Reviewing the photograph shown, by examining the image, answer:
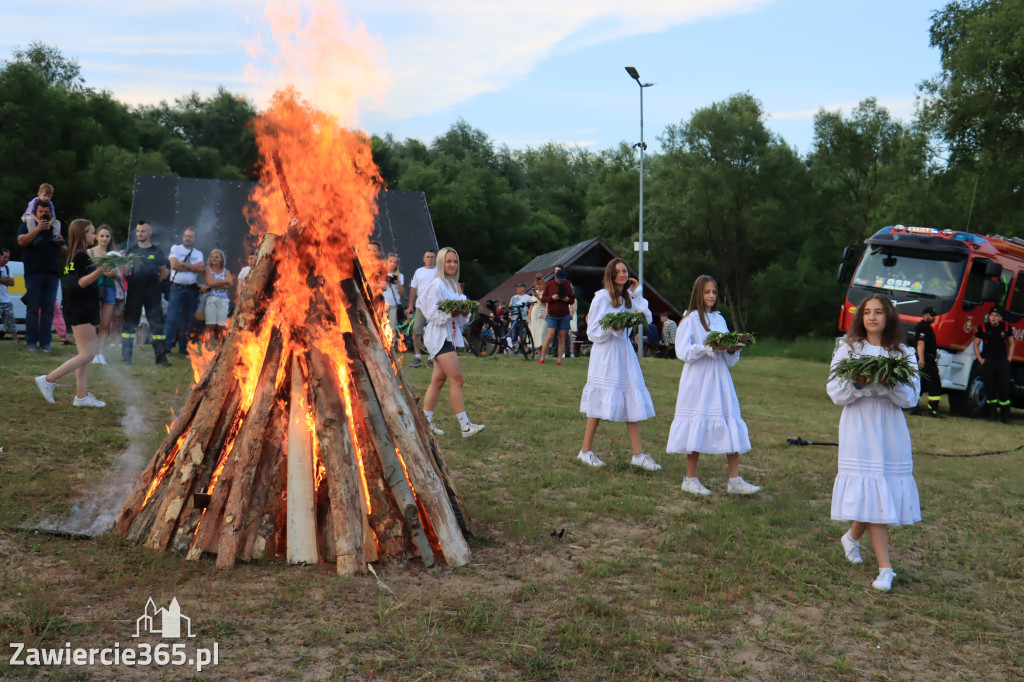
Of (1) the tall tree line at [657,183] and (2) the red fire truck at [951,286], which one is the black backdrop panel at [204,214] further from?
(1) the tall tree line at [657,183]

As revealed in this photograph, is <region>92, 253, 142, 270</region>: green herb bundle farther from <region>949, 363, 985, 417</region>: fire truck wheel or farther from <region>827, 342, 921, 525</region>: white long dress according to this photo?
<region>949, 363, 985, 417</region>: fire truck wheel

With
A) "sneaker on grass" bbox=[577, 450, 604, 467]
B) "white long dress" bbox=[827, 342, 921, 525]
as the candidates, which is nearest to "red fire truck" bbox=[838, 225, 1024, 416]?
"sneaker on grass" bbox=[577, 450, 604, 467]

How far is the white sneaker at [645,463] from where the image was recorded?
8.64 m

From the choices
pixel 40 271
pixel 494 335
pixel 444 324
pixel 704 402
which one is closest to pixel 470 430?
pixel 444 324

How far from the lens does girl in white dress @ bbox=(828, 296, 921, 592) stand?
5676mm

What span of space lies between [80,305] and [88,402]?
4.05ft

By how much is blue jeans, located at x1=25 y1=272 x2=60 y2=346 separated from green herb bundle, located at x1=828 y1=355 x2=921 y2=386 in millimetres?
11316

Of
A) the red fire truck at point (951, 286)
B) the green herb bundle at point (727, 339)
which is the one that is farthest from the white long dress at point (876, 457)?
the red fire truck at point (951, 286)

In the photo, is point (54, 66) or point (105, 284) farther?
point (54, 66)

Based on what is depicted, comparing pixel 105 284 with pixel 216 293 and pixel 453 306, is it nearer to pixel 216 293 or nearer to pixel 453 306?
pixel 216 293

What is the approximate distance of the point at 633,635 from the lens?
445cm

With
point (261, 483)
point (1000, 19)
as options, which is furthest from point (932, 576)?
point (1000, 19)

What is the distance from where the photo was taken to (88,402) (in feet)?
29.8

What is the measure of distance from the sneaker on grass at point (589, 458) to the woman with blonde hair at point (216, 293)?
7.33m
